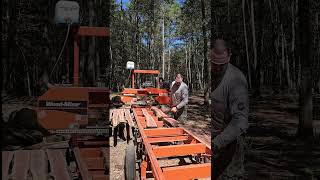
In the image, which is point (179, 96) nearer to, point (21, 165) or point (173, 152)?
point (173, 152)

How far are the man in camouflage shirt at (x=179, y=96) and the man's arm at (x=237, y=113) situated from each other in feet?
18.6

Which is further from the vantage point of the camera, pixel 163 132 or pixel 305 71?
pixel 305 71

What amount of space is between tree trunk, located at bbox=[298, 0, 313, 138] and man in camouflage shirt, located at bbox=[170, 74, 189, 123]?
2926mm

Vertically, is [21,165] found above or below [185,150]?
below

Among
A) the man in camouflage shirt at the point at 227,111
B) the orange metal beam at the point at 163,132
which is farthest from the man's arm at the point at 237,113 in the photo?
the orange metal beam at the point at 163,132

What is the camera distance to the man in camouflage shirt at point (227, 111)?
3.14 metres

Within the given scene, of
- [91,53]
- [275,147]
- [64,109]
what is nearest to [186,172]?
[275,147]

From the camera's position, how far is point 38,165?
19.1ft

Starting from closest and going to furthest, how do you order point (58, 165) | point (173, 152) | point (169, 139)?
1. point (58, 165)
2. point (173, 152)
3. point (169, 139)

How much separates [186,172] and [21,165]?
2.84 meters

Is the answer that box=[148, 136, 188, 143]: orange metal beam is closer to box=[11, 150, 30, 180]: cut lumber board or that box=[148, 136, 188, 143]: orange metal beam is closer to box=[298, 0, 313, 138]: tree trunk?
box=[11, 150, 30, 180]: cut lumber board

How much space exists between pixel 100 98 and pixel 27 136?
3065 mm

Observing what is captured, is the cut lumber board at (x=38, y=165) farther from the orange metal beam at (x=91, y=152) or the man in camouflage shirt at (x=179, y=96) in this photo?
the man in camouflage shirt at (x=179, y=96)

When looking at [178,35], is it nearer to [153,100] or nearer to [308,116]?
[153,100]
